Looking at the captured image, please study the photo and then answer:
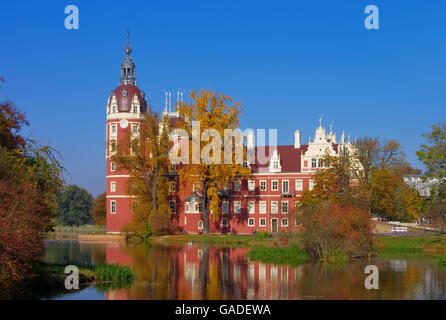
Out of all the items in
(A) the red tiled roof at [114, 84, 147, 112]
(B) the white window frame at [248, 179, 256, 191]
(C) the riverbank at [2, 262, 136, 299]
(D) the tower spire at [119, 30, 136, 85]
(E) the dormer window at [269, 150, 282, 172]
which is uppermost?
(D) the tower spire at [119, 30, 136, 85]

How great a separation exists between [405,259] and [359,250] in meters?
3.12

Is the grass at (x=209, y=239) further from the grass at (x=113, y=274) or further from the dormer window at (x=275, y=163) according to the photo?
the grass at (x=113, y=274)

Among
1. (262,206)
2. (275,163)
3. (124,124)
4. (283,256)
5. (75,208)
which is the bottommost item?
(283,256)

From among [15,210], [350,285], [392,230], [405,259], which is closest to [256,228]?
[392,230]

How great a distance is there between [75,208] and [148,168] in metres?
53.0

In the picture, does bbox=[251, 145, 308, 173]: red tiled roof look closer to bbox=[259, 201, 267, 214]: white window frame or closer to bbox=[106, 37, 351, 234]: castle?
bbox=[106, 37, 351, 234]: castle

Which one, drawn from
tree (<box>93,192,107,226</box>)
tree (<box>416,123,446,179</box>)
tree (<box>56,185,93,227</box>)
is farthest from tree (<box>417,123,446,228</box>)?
tree (<box>56,185,93,227</box>)

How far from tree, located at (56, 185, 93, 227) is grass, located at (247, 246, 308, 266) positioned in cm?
7954

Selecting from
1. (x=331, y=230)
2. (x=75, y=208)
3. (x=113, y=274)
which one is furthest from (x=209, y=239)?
(x=75, y=208)

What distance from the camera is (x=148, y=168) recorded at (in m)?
68.5

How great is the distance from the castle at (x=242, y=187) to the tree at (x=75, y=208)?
142 ft

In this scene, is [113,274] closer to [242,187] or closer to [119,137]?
[242,187]

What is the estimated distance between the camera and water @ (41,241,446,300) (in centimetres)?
2370

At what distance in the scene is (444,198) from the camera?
4928 cm
